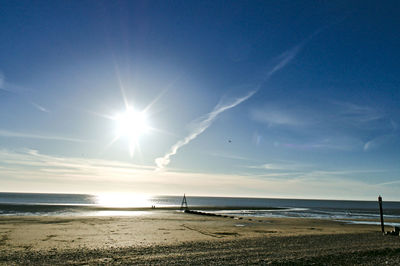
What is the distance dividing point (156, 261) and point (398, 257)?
42.4ft

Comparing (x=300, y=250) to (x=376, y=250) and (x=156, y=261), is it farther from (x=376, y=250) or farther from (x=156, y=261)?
(x=156, y=261)

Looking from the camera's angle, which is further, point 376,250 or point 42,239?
point 42,239

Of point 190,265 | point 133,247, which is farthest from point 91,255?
point 190,265

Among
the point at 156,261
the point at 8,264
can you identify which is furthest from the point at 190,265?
the point at 8,264

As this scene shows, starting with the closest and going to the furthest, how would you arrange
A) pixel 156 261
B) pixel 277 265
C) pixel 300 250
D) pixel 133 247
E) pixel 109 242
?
pixel 277 265, pixel 156 261, pixel 300 250, pixel 133 247, pixel 109 242

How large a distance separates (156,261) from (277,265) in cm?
593

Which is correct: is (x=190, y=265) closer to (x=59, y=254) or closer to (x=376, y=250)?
(x=59, y=254)

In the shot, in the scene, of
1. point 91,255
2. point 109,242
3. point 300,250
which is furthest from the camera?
point 109,242

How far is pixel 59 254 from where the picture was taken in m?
15.8

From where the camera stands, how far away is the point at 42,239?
21297 mm

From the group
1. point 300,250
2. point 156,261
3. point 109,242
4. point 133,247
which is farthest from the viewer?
point 109,242

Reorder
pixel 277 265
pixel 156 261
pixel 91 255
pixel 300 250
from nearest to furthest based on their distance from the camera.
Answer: pixel 277 265 → pixel 156 261 → pixel 91 255 → pixel 300 250

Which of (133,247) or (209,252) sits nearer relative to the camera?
(209,252)

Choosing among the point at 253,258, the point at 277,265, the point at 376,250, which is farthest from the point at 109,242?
the point at 376,250
